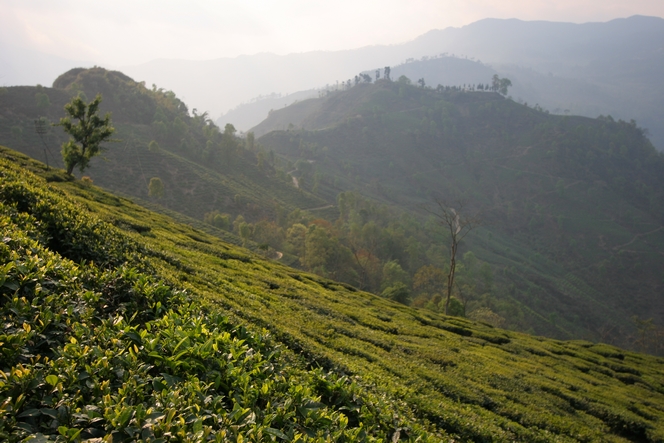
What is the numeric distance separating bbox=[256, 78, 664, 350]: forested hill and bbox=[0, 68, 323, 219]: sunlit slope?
852 inches

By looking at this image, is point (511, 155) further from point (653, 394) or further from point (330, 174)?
point (653, 394)

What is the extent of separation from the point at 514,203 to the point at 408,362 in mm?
156941

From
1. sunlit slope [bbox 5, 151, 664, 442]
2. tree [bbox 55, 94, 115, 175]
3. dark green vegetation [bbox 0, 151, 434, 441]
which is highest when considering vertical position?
Answer: tree [bbox 55, 94, 115, 175]

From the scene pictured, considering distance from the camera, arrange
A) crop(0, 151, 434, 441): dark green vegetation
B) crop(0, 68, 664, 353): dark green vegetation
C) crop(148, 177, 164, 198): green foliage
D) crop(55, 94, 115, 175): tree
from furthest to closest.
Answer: crop(0, 68, 664, 353): dark green vegetation < crop(148, 177, 164, 198): green foliage < crop(55, 94, 115, 175): tree < crop(0, 151, 434, 441): dark green vegetation

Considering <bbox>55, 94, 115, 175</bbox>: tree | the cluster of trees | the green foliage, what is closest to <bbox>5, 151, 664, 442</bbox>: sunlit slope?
<bbox>55, 94, 115, 175</bbox>: tree

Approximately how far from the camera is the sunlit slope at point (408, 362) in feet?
26.7

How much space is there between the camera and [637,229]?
13338cm

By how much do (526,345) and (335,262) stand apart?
136 ft

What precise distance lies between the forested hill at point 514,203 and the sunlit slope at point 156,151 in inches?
852

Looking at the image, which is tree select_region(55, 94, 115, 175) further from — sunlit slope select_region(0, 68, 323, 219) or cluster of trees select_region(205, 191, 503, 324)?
sunlit slope select_region(0, 68, 323, 219)

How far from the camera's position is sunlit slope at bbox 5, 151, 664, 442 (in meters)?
8.15

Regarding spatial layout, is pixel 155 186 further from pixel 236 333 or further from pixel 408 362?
pixel 236 333

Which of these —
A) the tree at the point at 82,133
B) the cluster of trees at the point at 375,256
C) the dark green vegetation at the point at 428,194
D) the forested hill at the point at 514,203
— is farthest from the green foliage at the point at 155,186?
the tree at the point at 82,133

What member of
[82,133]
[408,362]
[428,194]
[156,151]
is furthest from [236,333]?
[428,194]
